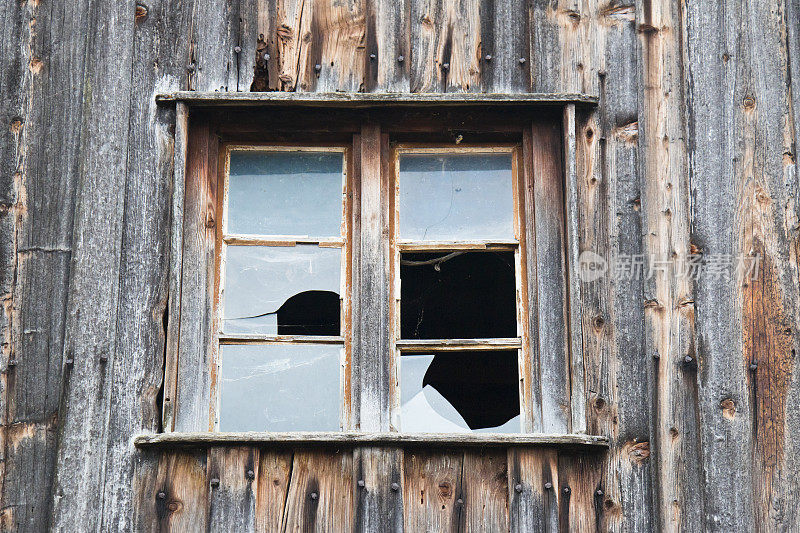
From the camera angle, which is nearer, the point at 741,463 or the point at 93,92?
the point at 741,463

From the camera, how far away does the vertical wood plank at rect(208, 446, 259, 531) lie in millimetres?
3395

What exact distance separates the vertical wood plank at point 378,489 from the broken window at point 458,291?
0.24 m

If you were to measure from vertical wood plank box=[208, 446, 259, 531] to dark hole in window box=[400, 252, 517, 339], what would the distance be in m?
0.80

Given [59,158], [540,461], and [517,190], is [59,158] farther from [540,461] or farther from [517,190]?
[540,461]

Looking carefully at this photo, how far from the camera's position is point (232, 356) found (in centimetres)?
372

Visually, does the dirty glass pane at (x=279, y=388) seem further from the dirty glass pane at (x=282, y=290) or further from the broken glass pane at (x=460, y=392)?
the broken glass pane at (x=460, y=392)

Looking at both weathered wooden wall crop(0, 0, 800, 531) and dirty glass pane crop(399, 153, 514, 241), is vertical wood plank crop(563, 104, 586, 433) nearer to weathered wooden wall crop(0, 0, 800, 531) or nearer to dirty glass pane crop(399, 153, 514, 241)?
weathered wooden wall crop(0, 0, 800, 531)

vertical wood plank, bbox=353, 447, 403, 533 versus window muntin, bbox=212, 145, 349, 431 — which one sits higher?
window muntin, bbox=212, 145, 349, 431

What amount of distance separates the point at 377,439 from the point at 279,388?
0.50 m

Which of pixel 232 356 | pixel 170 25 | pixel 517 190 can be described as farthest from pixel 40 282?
pixel 517 190

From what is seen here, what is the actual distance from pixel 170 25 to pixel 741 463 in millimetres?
2820

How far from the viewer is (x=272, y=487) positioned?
3.44 metres

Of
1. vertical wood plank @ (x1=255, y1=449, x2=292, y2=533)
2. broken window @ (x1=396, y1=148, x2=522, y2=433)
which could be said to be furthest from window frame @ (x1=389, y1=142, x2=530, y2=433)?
vertical wood plank @ (x1=255, y1=449, x2=292, y2=533)

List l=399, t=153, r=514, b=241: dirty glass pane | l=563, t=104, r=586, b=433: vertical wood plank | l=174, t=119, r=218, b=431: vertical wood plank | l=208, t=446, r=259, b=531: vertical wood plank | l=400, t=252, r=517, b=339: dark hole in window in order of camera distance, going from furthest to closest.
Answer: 1. l=399, t=153, r=514, b=241: dirty glass pane
2. l=400, t=252, r=517, b=339: dark hole in window
3. l=174, t=119, r=218, b=431: vertical wood plank
4. l=563, t=104, r=586, b=433: vertical wood plank
5. l=208, t=446, r=259, b=531: vertical wood plank
